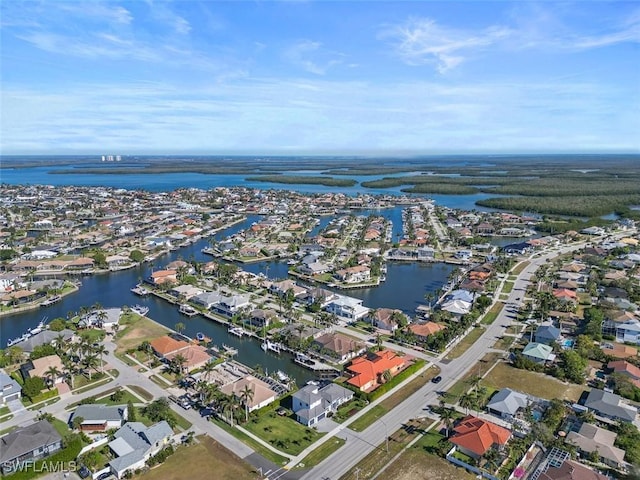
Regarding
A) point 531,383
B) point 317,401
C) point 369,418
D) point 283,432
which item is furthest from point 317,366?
point 531,383

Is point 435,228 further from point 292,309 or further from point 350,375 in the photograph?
point 350,375

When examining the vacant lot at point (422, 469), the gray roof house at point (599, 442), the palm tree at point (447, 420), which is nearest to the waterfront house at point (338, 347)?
the palm tree at point (447, 420)

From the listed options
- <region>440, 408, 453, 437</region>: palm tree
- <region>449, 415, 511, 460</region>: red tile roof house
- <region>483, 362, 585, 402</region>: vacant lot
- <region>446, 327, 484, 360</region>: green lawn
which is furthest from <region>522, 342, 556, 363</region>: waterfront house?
<region>440, 408, 453, 437</region>: palm tree

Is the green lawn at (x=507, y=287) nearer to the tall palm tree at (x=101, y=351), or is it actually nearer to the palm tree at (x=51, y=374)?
the tall palm tree at (x=101, y=351)

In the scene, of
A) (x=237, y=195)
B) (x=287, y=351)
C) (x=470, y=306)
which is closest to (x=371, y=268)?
(x=470, y=306)

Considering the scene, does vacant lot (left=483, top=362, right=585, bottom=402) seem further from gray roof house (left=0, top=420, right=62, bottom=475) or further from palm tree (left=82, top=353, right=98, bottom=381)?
palm tree (left=82, top=353, right=98, bottom=381)
